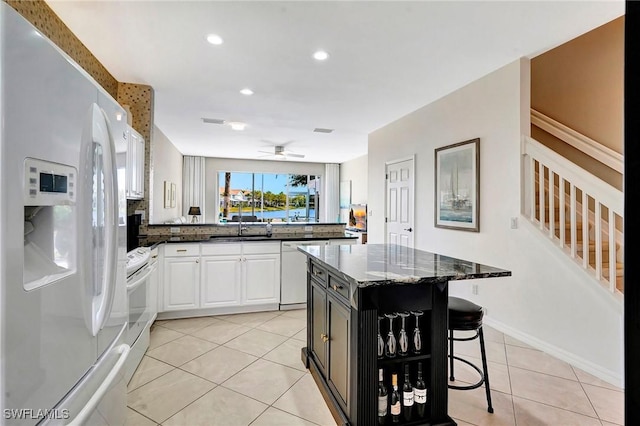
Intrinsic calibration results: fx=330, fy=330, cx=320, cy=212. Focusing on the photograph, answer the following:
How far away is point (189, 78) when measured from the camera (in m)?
3.69

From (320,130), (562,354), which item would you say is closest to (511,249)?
(562,354)

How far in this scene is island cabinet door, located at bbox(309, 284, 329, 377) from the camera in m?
2.17

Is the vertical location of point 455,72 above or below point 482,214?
above

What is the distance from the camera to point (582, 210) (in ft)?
8.87

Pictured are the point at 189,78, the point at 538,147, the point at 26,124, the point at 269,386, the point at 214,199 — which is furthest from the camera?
the point at 214,199

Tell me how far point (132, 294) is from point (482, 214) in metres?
3.38

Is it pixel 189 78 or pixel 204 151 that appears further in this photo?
pixel 204 151

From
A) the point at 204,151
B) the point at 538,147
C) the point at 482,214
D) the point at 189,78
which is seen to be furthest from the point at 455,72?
the point at 204,151

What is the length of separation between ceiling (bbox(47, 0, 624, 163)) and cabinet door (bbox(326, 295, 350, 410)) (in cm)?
208

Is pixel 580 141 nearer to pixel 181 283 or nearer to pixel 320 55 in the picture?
pixel 320 55

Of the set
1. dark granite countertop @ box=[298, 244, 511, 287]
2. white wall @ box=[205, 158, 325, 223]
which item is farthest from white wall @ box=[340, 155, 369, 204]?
dark granite countertop @ box=[298, 244, 511, 287]

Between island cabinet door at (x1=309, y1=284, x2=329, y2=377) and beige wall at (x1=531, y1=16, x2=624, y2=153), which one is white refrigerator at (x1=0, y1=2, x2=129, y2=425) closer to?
island cabinet door at (x1=309, y1=284, x2=329, y2=377)
